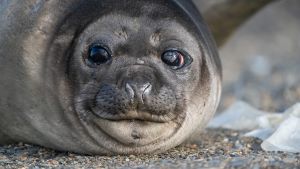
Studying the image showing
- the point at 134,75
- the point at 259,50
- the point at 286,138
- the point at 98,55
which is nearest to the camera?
the point at 134,75

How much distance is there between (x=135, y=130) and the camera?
16.0ft

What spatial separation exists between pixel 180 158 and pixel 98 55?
74 cm

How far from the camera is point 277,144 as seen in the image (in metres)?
5.42

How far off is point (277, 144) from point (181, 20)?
956mm

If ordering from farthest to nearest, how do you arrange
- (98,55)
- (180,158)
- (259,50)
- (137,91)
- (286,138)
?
(259,50) → (286,138) → (98,55) → (180,158) → (137,91)

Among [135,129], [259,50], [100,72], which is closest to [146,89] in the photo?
[135,129]

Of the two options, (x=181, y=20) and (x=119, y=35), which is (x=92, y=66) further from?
(x=181, y=20)

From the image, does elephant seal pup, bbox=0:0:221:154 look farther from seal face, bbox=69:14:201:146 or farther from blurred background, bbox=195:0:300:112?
blurred background, bbox=195:0:300:112

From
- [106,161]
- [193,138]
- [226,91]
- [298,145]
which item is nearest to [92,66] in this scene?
[106,161]

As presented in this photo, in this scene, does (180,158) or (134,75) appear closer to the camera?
(134,75)

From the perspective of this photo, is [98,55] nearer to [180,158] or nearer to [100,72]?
[100,72]

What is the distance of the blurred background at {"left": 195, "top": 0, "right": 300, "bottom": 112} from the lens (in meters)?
7.78

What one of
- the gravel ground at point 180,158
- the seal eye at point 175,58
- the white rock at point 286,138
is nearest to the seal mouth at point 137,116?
the gravel ground at point 180,158

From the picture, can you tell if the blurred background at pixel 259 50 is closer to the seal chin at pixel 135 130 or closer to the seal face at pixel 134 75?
the seal face at pixel 134 75
